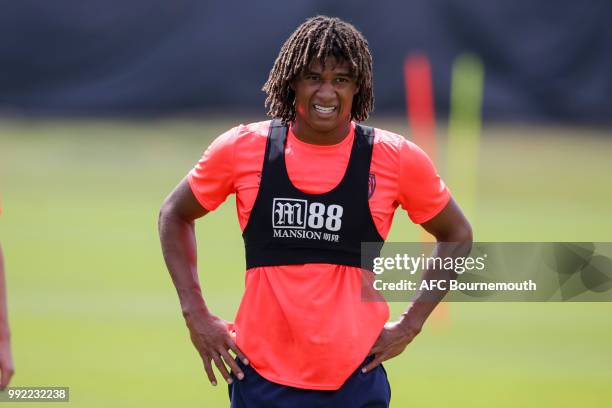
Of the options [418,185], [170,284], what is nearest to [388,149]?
[418,185]

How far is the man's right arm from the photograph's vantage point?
5.24m

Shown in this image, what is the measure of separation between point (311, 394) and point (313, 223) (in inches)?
28.3

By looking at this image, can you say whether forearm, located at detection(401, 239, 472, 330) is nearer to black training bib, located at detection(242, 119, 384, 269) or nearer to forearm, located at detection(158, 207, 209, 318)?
black training bib, located at detection(242, 119, 384, 269)

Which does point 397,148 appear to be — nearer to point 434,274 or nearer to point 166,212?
point 434,274

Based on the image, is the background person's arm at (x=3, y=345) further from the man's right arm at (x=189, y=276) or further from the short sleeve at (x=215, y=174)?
the short sleeve at (x=215, y=174)

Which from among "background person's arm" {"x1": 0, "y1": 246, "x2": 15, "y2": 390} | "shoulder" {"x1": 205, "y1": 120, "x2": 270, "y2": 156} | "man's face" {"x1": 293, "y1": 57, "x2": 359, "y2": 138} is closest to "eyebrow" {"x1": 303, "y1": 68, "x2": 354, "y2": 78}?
"man's face" {"x1": 293, "y1": 57, "x2": 359, "y2": 138}

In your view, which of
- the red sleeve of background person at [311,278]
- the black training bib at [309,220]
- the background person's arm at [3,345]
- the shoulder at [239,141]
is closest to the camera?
the background person's arm at [3,345]

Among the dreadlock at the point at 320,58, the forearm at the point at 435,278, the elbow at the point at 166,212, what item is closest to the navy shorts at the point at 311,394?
the forearm at the point at 435,278

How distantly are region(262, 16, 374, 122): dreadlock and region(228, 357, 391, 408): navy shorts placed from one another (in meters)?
1.15

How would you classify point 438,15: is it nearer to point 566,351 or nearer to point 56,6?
point 56,6

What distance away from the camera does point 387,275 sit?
218 inches

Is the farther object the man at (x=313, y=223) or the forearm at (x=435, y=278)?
the forearm at (x=435, y=278)

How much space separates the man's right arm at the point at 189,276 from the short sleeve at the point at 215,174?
0.15ft

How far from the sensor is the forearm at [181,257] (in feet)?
17.5
